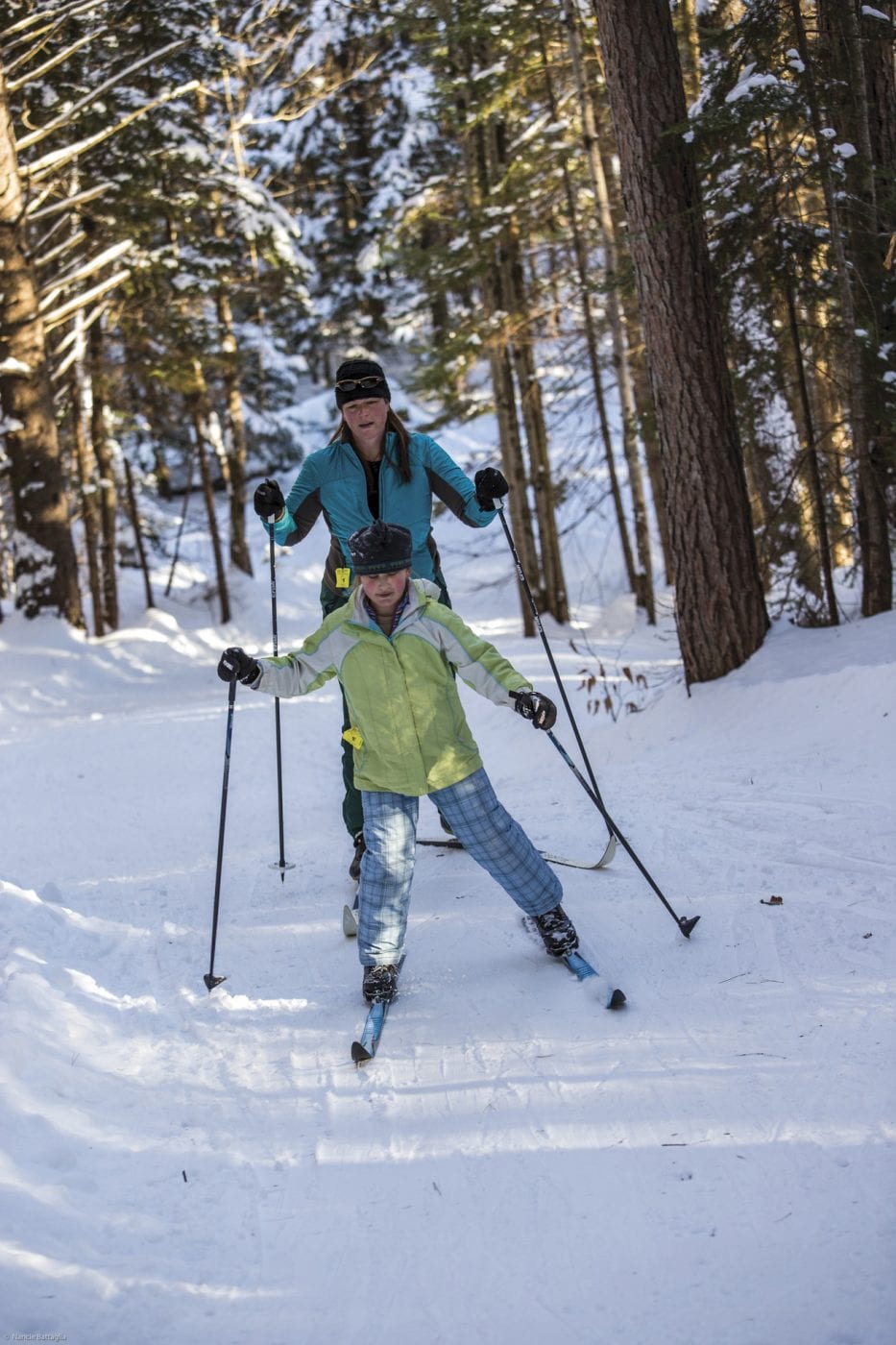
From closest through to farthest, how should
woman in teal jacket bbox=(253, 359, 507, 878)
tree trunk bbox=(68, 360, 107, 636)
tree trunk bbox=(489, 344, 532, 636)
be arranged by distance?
1. woman in teal jacket bbox=(253, 359, 507, 878)
2. tree trunk bbox=(489, 344, 532, 636)
3. tree trunk bbox=(68, 360, 107, 636)

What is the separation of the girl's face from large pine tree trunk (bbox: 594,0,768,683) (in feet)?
13.0

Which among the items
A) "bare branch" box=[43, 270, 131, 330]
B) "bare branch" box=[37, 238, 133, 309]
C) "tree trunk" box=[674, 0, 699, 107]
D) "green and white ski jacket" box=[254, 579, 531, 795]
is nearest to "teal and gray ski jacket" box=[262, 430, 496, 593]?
"green and white ski jacket" box=[254, 579, 531, 795]

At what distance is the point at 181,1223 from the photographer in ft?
9.66

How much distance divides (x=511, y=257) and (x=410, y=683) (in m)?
13.1

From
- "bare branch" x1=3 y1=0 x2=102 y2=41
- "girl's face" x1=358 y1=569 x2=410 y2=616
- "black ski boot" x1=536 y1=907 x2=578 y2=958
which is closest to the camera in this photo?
"girl's face" x1=358 y1=569 x2=410 y2=616

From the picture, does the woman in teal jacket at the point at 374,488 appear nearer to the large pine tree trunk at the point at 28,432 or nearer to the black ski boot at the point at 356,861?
the black ski boot at the point at 356,861

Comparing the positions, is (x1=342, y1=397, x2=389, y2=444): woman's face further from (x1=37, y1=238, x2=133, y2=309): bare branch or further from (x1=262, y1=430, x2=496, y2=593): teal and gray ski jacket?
(x1=37, y1=238, x2=133, y2=309): bare branch

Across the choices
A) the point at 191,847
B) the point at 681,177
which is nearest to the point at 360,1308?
the point at 191,847

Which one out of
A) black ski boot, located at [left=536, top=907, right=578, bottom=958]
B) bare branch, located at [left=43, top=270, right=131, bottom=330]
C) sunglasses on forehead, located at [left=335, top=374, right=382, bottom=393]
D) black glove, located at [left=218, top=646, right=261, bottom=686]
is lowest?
black ski boot, located at [left=536, top=907, right=578, bottom=958]

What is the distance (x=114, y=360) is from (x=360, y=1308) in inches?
810

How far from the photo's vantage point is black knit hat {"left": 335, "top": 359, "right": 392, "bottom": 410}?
187 inches

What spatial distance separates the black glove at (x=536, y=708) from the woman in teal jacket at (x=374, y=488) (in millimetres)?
1356

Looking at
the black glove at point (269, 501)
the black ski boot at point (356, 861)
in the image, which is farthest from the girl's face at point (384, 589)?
the black ski boot at point (356, 861)

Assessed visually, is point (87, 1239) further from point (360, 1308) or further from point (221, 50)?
point (221, 50)
